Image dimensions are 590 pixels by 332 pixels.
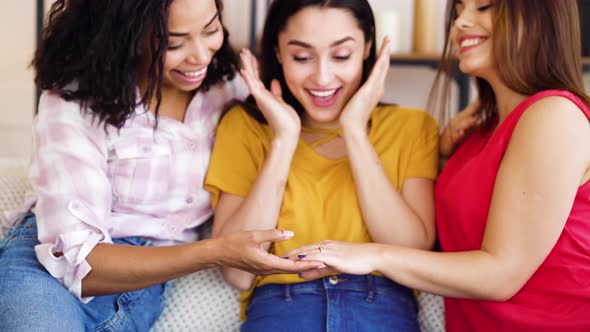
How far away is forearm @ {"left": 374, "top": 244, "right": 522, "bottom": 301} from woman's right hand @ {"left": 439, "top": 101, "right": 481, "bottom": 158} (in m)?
0.34

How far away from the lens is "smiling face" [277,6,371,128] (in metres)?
1.49

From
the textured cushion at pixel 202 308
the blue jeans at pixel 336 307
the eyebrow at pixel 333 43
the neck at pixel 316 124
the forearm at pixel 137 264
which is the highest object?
the eyebrow at pixel 333 43

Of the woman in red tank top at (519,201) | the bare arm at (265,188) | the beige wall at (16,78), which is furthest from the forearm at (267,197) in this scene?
the beige wall at (16,78)

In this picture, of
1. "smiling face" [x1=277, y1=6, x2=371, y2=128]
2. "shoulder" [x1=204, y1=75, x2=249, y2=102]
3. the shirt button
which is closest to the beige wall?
"shoulder" [x1=204, y1=75, x2=249, y2=102]

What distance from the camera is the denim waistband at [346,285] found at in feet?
4.67

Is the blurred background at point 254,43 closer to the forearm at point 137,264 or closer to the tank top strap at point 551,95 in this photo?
the tank top strap at point 551,95

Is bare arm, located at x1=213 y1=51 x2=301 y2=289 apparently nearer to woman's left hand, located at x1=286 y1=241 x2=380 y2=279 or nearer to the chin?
the chin

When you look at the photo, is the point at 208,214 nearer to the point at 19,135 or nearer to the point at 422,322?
the point at 422,322

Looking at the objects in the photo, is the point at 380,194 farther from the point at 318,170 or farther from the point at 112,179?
the point at 112,179

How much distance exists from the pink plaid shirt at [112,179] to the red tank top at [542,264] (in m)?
0.57

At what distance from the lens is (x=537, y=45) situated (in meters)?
1.30

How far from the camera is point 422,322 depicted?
1514mm

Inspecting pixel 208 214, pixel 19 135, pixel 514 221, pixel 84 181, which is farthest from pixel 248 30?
pixel 514 221

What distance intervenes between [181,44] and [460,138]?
0.65 meters
